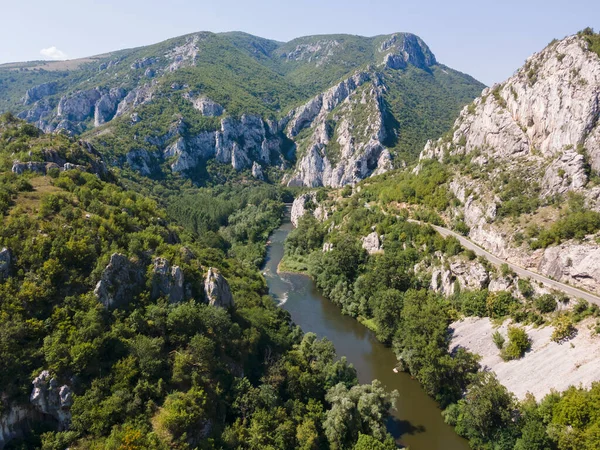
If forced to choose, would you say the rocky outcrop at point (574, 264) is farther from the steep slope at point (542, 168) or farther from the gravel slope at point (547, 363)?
the gravel slope at point (547, 363)

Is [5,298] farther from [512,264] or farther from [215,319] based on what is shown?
[512,264]

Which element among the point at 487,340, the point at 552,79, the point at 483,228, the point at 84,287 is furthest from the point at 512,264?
the point at 84,287

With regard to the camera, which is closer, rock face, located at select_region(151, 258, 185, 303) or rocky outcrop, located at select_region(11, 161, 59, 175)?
rock face, located at select_region(151, 258, 185, 303)

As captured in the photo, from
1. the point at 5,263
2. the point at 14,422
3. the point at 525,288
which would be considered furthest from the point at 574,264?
the point at 5,263

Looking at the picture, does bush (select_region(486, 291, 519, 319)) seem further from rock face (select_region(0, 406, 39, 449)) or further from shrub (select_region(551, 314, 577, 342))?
rock face (select_region(0, 406, 39, 449))

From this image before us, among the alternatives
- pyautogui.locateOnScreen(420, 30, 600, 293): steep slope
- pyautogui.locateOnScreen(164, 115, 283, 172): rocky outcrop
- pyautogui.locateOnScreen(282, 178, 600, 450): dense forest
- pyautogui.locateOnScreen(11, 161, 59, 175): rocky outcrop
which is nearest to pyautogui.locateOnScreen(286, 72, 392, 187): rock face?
pyautogui.locateOnScreen(164, 115, 283, 172): rocky outcrop

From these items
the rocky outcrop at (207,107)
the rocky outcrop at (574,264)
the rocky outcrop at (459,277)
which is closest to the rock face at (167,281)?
the rocky outcrop at (459,277)
